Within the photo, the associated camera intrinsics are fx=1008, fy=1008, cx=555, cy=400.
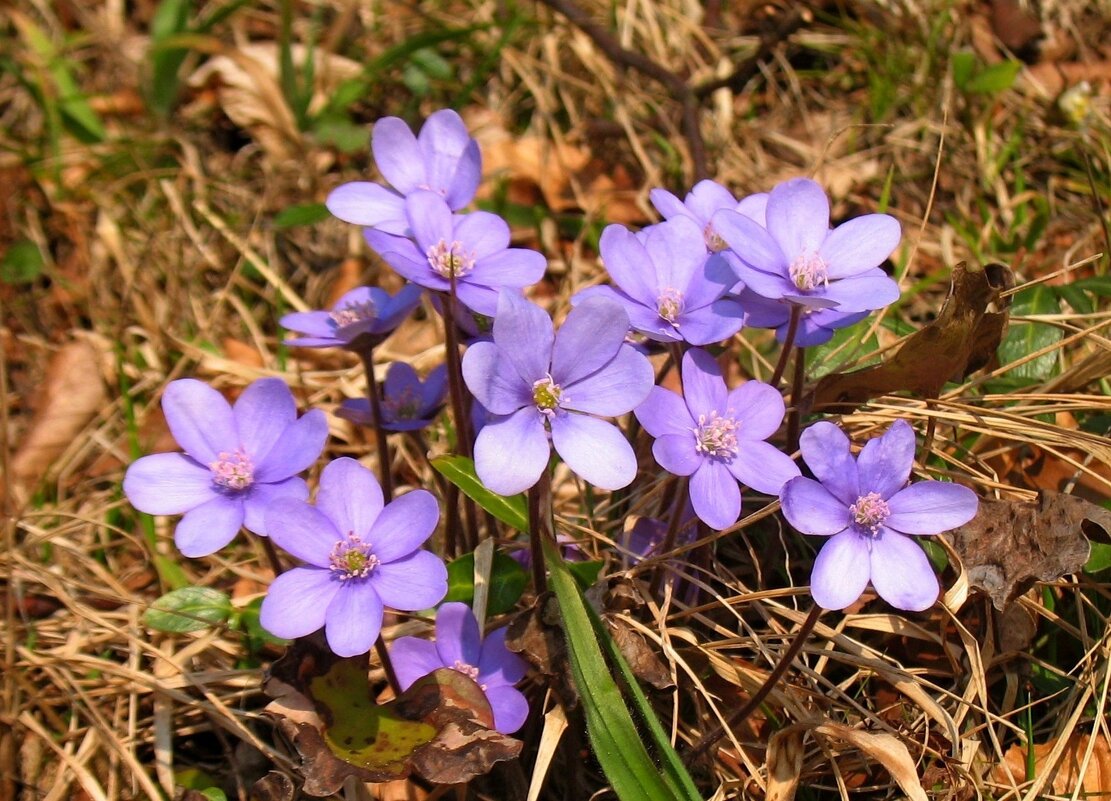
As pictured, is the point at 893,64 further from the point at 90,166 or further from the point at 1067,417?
the point at 90,166

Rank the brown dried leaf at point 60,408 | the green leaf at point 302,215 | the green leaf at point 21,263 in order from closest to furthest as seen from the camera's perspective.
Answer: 1. the brown dried leaf at point 60,408
2. the green leaf at point 302,215
3. the green leaf at point 21,263

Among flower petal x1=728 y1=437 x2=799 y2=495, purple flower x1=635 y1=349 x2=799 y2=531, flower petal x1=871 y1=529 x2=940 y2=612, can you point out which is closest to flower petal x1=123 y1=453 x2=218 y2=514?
purple flower x1=635 y1=349 x2=799 y2=531

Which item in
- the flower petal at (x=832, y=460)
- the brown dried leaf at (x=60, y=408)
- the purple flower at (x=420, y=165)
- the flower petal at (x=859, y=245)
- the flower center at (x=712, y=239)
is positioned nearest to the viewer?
the flower petal at (x=832, y=460)

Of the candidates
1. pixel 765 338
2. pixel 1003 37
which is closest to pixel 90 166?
pixel 765 338

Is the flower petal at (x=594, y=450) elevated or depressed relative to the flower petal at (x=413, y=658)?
elevated

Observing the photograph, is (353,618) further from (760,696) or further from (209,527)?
(760,696)

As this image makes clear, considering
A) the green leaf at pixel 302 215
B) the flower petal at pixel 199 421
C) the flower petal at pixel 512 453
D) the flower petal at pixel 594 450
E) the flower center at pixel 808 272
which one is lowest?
the green leaf at pixel 302 215

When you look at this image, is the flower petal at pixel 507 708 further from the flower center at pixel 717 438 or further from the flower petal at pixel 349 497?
the flower center at pixel 717 438

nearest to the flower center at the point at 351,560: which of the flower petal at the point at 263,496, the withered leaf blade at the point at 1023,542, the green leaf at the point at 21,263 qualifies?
the flower petal at the point at 263,496

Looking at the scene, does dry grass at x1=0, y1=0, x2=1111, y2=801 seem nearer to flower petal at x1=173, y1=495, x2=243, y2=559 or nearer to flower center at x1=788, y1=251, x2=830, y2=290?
flower center at x1=788, y1=251, x2=830, y2=290
